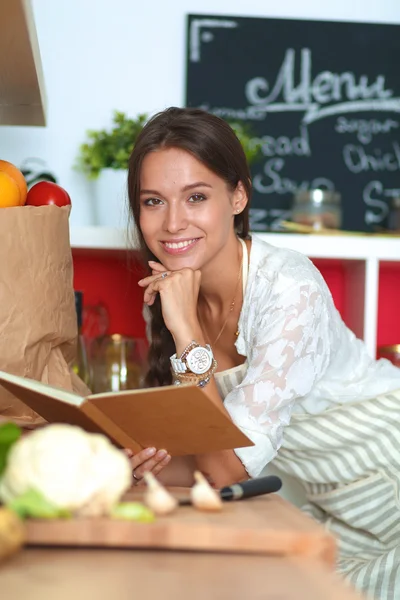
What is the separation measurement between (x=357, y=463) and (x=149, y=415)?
81cm

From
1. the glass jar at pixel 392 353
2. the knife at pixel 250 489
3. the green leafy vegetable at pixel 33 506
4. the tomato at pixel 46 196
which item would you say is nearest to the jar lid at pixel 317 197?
the glass jar at pixel 392 353

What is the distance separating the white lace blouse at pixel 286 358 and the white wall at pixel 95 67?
2.59 ft

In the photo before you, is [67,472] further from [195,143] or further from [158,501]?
[195,143]

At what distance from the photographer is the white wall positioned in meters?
2.16

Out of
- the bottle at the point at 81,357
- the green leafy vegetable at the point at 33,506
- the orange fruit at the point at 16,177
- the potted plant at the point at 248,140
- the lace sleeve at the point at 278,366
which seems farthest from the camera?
the potted plant at the point at 248,140

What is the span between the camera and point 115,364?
6.07ft

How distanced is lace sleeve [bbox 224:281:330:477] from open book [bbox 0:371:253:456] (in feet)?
1.26

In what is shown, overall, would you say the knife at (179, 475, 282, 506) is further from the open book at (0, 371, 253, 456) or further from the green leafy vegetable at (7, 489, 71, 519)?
the green leafy vegetable at (7, 489, 71, 519)

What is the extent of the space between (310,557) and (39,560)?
7.0 inches

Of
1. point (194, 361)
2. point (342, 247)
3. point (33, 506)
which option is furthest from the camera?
point (342, 247)

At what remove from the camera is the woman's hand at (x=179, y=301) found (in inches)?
52.7

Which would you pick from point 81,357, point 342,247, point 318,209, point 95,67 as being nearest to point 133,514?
point 81,357

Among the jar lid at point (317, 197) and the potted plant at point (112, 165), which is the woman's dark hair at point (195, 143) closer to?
the potted plant at point (112, 165)

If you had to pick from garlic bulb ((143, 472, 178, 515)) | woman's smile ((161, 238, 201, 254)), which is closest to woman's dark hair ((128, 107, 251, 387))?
woman's smile ((161, 238, 201, 254))
